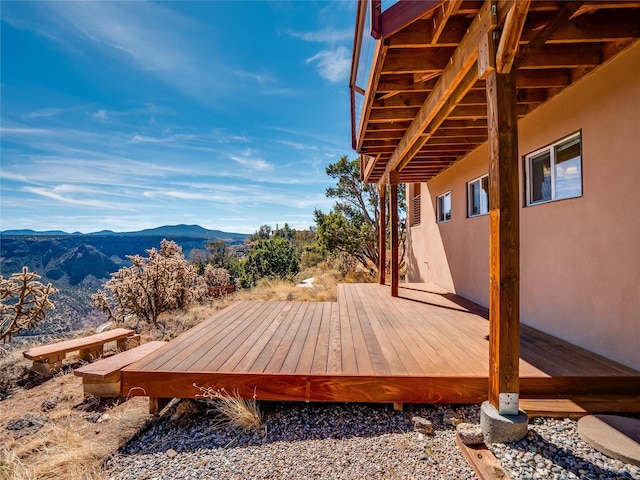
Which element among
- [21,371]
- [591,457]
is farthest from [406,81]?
[21,371]

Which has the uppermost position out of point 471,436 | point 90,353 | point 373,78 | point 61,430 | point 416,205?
point 373,78

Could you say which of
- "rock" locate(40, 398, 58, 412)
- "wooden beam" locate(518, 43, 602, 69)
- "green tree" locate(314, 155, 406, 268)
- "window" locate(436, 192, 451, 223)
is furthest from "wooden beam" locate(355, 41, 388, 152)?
"green tree" locate(314, 155, 406, 268)

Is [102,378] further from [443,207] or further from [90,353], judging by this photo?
[443,207]

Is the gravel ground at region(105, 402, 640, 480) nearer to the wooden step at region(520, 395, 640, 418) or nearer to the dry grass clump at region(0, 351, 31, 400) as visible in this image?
the wooden step at region(520, 395, 640, 418)

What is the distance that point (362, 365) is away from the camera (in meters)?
2.60

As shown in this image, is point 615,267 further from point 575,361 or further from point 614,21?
point 614,21

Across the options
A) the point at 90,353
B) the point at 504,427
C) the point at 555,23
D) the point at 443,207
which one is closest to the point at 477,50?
the point at 555,23

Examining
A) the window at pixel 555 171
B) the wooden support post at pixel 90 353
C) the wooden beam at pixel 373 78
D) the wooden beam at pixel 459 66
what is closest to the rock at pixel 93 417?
the wooden support post at pixel 90 353

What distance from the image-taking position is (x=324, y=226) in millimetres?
12469

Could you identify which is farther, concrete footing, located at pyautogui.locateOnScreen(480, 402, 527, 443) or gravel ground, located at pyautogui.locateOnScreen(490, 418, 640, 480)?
concrete footing, located at pyautogui.locateOnScreen(480, 402, 527, 443)

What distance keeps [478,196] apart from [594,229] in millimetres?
2946

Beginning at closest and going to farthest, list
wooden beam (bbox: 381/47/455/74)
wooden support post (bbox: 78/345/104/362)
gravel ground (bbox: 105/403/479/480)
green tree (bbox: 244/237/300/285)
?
gravel ground (bbox: 105/403/479/480) → wooden beam (bbox: 381/47/455/74) → wooden support post (bbox: 78/345/104/362) → green tree (bbox: 244/237/300/285)

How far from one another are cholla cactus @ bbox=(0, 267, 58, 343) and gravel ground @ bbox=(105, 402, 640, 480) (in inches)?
198

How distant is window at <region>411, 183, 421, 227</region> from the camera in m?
9.56
